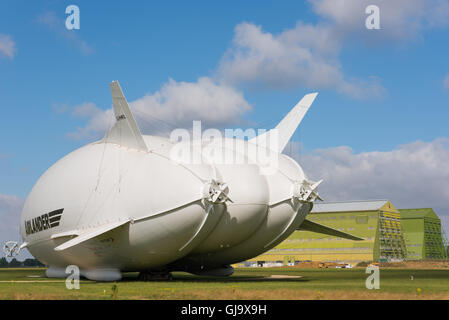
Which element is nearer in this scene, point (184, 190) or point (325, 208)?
point (184, 190)

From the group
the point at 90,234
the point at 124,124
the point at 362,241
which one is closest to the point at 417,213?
the point at 362,241

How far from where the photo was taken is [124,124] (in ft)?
140

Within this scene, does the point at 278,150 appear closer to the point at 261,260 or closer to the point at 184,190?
the point at 184,190

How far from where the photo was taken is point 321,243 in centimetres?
11888

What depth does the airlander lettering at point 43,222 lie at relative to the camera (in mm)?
45188

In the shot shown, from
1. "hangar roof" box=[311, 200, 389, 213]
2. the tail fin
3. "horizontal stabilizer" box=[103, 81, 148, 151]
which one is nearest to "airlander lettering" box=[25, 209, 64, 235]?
"horizontal stabilizer" box=[103, 81, 148, 151]

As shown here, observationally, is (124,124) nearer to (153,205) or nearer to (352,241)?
(153,205)

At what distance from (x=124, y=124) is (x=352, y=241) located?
275ft

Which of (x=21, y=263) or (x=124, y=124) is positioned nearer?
(x=124, y=124)

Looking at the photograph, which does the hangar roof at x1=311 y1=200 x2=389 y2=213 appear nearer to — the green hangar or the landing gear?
the green hangar

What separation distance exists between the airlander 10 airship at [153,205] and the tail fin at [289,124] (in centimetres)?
395
